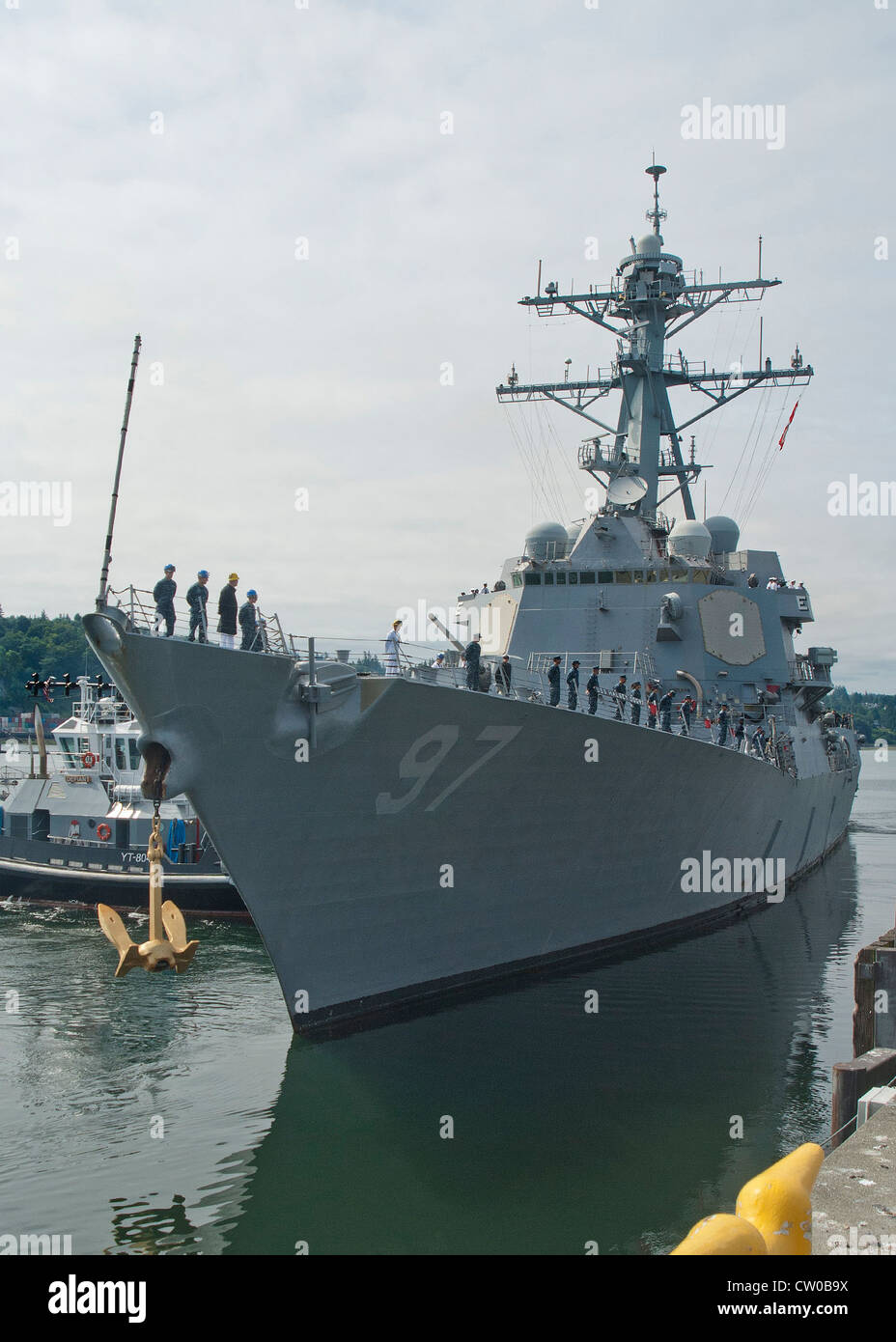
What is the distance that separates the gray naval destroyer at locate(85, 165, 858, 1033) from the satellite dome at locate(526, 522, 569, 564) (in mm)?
40

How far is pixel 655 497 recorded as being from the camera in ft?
64.1

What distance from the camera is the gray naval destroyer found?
8.64 metres

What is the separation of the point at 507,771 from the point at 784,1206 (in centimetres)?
657

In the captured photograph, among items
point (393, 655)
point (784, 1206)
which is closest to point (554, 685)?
point (393, 655)

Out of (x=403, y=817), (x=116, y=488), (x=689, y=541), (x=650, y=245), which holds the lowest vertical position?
(x=403, y=817)

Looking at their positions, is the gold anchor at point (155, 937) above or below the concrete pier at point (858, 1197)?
above

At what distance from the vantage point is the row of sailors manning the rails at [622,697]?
9945mm

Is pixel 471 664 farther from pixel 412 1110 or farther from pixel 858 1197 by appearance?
pixel 858 1197

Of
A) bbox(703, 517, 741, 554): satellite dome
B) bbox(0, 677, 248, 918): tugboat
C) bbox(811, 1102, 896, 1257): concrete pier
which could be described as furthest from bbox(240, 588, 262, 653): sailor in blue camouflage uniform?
bbox(703, 517, 741, 554): satellite dome

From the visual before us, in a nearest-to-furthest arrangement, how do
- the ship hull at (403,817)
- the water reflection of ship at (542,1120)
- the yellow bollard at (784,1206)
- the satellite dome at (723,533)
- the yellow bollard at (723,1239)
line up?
the yellow bollard at (723,1239)
the yellow bollard at (784,1206)
the water reflection of ship at (542,1120)
the ship hull at (403,817)
the satellite dome at (723,533)

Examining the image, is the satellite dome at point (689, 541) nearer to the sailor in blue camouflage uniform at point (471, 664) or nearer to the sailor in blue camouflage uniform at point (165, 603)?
the sailor in blue camouflage uniform at point (471, 664)

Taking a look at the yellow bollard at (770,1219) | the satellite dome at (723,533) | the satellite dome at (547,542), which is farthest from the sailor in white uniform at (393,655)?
the satellite dome at (723,533)

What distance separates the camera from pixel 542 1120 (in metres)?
8.17

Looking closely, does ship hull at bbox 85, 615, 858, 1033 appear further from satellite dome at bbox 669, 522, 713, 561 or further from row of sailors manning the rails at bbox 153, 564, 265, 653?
satellite dome at bbox 669, 522, 713, 561
